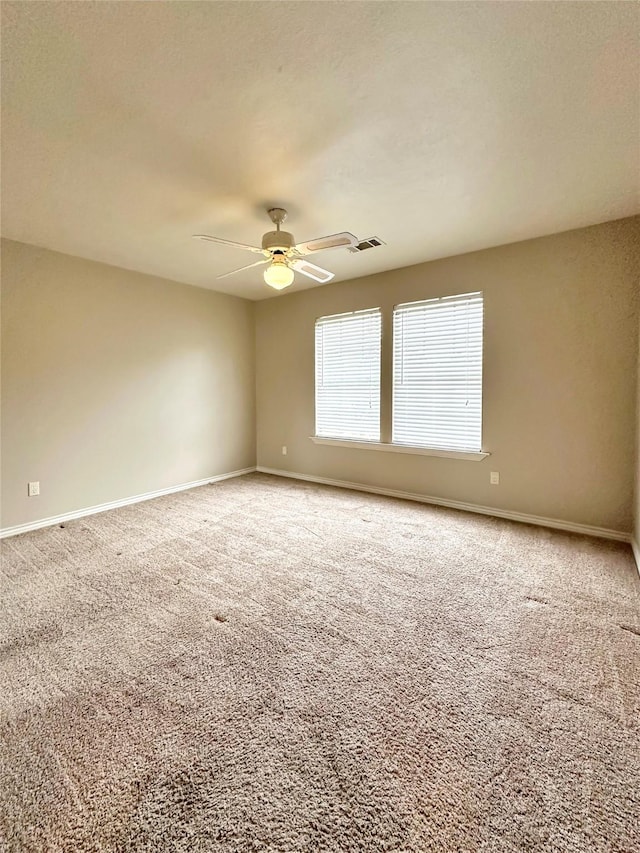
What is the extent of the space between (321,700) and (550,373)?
3.12 metres

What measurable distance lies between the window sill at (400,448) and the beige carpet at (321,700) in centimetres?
111

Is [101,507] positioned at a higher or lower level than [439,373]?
lower

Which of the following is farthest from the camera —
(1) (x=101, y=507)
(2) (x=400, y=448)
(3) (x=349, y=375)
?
(3) (x=349, y=375)

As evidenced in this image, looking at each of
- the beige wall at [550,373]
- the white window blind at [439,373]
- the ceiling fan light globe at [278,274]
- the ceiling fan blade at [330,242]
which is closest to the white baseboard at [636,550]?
the beige wall at [550,373]

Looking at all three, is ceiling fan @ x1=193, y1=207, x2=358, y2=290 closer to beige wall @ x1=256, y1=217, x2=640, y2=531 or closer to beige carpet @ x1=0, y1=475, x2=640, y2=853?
beige wall @ x1=256, y1=217, x2=640, y2=531

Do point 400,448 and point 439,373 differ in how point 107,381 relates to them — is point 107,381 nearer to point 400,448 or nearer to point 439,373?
point 400,448

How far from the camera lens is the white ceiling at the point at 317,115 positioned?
1322 mm

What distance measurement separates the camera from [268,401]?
5391mm

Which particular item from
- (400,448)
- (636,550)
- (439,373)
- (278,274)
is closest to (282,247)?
(278,274)

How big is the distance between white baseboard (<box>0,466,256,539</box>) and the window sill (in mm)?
1532

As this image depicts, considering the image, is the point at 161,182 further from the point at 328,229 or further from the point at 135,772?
the point at 135,772

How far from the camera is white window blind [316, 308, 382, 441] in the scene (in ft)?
14.2

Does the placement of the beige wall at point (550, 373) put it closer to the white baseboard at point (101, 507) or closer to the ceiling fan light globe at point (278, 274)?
the ceiling fan light globe at point (278, 274)

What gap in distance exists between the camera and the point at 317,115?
175cm
